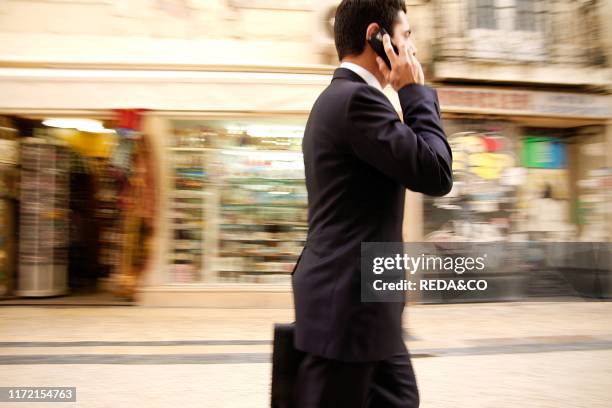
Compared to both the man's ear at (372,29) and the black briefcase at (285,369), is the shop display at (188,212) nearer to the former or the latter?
the black briefcase at (285,369)

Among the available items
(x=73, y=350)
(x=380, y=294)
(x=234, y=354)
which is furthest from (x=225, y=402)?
(x=380, y=294)

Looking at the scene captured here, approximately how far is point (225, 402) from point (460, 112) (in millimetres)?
6013

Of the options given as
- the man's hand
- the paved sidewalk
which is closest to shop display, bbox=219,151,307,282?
the paved sidewalk

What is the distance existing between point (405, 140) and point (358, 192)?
189 millimetres

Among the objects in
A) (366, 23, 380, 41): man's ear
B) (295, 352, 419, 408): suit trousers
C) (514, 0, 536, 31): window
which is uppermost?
(514, 0, 536, 31): window

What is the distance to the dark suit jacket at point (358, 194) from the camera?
1336mm

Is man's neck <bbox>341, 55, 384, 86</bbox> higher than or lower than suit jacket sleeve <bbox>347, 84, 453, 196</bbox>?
higher

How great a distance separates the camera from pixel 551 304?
806 centimetres

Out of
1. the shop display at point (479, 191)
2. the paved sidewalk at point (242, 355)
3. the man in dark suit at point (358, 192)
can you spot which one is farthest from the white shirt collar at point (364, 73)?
the shop display at point (479, 191)

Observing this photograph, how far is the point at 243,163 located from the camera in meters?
7.67

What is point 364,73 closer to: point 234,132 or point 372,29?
point 372,29

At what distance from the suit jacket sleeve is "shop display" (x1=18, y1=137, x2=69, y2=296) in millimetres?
7200

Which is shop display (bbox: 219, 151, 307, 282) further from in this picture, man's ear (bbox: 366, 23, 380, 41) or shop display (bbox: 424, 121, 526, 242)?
man's ear (bbox: 366, 23, 380, 41)

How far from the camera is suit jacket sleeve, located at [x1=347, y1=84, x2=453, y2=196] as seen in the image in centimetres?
131
